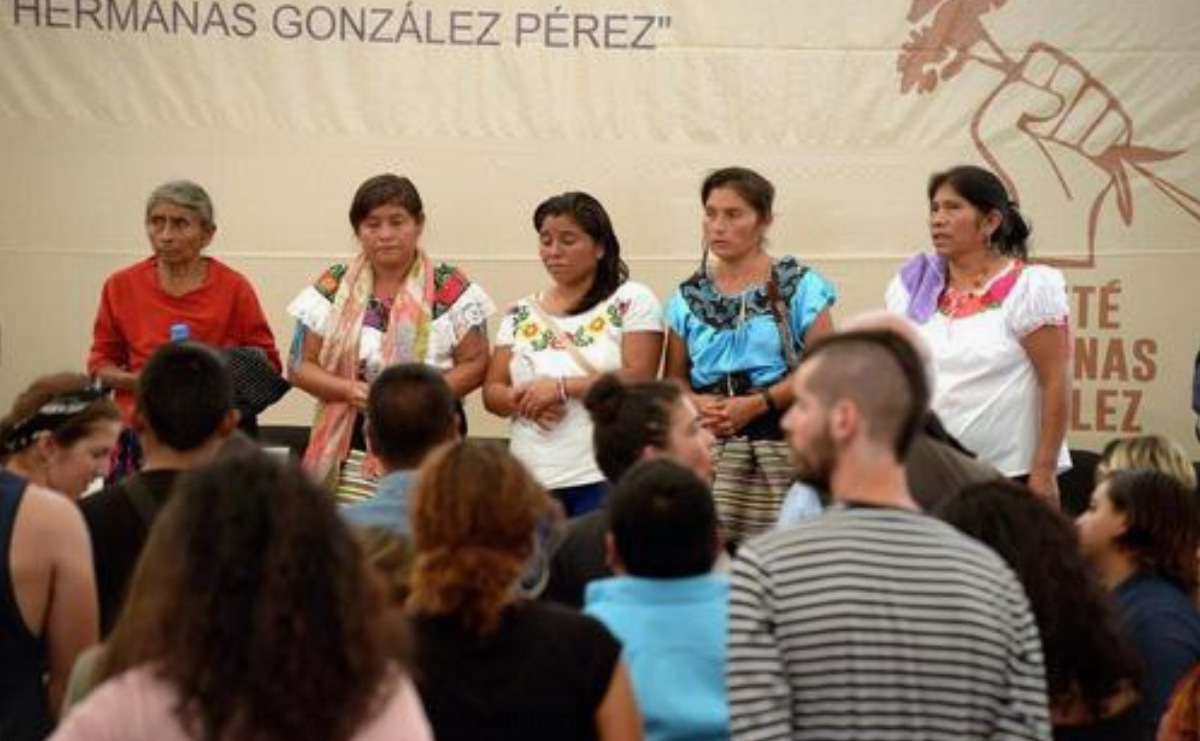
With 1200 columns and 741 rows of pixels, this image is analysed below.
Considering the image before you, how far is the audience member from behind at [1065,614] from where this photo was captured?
3.86m

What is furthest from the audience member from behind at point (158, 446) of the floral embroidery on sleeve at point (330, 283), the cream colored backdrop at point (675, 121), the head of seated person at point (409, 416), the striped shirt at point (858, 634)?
the cream colored backdrop at point (675, 121)

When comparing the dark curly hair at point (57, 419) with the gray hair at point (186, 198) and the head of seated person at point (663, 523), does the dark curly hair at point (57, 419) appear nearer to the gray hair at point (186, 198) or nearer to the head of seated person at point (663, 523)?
the head of seated person at point (663, 523)

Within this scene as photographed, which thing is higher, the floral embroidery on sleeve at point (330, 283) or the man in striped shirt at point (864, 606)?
the floral embroidery on sleeve at point (330, 283)

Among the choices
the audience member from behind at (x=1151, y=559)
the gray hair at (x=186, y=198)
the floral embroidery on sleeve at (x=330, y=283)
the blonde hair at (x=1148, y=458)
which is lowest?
the audience member from behind at (x=1151, y=559)

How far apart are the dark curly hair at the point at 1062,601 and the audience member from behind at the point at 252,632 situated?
146 centimetres

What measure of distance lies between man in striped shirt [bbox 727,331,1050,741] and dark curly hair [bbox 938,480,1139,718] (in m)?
0.53

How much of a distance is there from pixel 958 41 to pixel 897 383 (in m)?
4.47

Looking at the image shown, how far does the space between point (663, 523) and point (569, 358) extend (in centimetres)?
301

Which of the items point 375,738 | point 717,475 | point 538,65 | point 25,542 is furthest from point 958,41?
point 375,738

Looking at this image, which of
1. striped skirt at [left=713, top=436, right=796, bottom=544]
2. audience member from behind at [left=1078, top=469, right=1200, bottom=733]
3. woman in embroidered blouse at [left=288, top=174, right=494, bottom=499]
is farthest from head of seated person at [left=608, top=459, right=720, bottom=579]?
woman in embroidered blouse at [left=288, top=174, right=494, bottom=499]

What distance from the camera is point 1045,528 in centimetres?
391

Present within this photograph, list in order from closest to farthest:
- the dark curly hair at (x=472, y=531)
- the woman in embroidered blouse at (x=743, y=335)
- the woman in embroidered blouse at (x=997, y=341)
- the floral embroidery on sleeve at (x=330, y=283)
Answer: the dark curly hair at (x=472, y=531)
the woman in embroidered blouse at (x=997, y=341)
the woman in embroidered blouse at (x=743, y=335)
the floral embroidery on sleeve at (x=330, y=283)

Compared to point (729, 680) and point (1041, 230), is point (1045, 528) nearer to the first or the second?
point (729, 680)

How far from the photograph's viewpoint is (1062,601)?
3863mm
